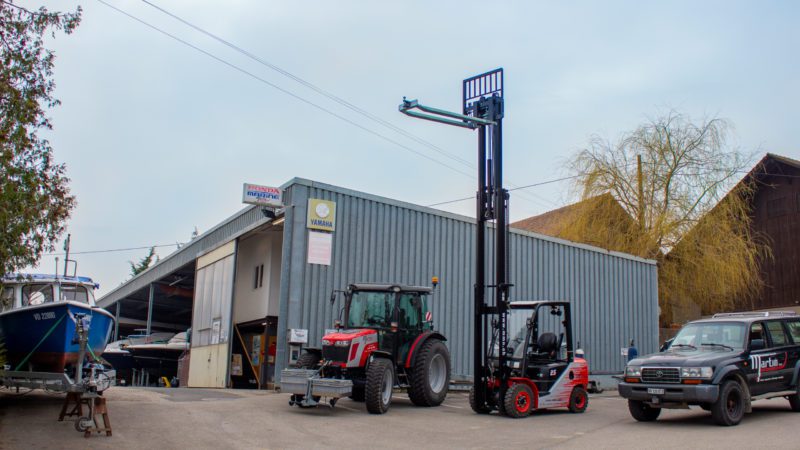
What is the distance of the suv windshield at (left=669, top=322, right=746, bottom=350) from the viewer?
486 inches

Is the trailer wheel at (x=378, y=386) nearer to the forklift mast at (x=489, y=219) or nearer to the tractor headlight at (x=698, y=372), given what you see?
the forklift mast at (x=489, y=219)

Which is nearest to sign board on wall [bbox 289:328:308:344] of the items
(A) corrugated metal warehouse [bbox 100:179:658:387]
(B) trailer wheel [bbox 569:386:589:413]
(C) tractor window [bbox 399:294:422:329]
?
(A) corrugated metal warehouse [bbox 100:179:658:387]

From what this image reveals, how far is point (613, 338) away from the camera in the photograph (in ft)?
80.2

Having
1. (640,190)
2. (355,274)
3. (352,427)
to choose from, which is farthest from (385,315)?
(640,190)

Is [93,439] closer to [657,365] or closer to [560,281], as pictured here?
[657,365]

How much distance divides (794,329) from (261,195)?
11661 mm

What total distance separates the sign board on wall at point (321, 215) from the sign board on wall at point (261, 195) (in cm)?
78

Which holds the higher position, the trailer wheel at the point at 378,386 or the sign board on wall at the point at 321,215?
the sign board on wall at the point at 321,215

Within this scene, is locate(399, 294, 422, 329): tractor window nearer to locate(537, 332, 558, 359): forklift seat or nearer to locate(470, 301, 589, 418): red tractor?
locate(470, 301, 589, 418): red tractor

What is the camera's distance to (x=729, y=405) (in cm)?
1142

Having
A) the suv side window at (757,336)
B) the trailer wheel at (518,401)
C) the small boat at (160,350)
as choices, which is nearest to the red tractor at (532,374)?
the trailer wheel at (518,401)

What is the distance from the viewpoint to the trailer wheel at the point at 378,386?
40.7 feet

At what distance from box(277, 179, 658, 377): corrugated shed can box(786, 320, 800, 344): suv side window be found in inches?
345

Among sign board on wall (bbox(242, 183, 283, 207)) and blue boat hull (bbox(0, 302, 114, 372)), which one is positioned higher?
sign board on wall (bbox(242, 183, 283, 207))
